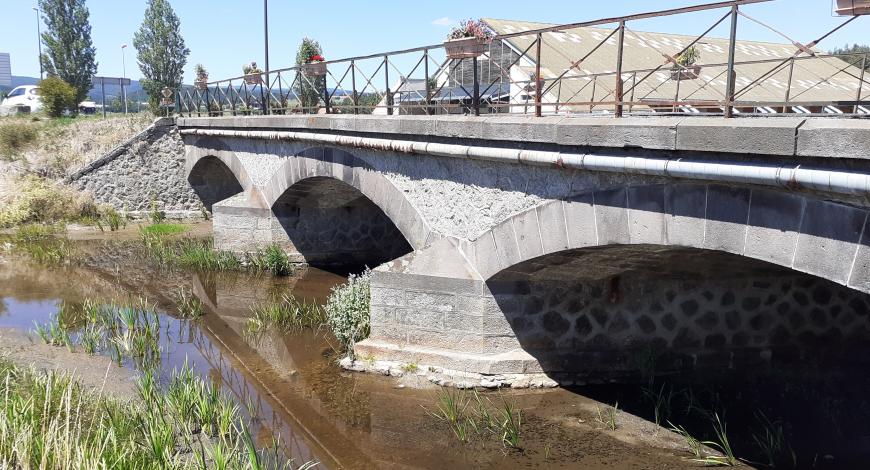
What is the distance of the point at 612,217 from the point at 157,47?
1273 inches

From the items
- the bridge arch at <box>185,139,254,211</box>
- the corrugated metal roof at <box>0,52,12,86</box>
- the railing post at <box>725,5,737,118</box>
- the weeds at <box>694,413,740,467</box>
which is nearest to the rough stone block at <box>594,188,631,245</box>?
the railing post at <box>725,5,737,118</box>

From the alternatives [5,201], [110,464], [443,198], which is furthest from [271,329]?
[5,201]

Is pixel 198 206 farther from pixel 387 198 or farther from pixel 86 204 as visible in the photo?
pixel 387 198

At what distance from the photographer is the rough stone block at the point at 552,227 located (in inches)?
242

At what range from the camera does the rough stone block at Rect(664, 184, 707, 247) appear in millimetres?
4922

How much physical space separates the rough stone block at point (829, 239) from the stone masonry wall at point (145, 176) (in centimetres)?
1743

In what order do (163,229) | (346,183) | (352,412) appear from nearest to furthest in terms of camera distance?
(352,412) < (346,183) < (163,229)

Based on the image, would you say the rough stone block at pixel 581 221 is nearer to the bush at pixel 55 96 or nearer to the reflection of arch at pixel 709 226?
the reflection of arch at pixel 709 226

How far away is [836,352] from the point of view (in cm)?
825

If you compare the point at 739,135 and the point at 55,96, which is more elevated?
the point at 55,96

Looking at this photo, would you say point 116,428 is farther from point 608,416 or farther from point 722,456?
point 722,456

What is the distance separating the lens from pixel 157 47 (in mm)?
33188

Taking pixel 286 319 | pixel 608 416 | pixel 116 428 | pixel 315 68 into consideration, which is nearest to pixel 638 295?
pixel 608 416

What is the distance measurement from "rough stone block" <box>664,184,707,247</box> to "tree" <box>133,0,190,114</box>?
32.1 meters
